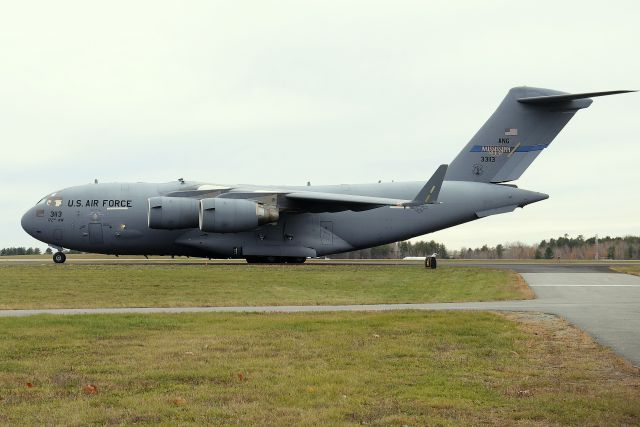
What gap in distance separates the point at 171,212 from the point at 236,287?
11.6m

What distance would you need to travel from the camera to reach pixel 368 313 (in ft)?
53.7

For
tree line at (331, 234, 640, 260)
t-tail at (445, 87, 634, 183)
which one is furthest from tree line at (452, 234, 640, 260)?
t-tail at (445, 87, 634, 183)

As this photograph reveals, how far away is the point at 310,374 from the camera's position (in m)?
9.47

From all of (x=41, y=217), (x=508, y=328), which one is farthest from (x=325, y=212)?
(x=508, y=328)

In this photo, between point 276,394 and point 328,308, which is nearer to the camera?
point 276,394

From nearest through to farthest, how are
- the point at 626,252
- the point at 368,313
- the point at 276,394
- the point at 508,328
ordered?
the point at 276,394 < the point at 508,328 < the point at 368,313 < the point at 626,252

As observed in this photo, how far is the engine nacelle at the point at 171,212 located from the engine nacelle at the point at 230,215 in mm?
628

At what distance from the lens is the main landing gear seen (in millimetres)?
39281

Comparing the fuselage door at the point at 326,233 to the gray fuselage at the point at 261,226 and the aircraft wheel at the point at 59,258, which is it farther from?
the aircraft wheel at the point at 59,258

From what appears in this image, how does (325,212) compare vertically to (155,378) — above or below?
above

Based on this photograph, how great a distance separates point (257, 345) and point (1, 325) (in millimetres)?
→ 5231

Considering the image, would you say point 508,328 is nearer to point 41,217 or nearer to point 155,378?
point 155,378

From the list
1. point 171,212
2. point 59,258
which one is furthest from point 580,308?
point 59,258

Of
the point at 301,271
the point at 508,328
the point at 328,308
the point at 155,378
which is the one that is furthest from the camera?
the point at 301,271
